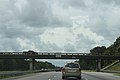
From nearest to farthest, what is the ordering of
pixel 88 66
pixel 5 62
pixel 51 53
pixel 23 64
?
pixel 51 53, pixel 5 62, pixel 23 64, pixel 88 66

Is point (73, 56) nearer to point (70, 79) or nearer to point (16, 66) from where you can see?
point (16, 66)

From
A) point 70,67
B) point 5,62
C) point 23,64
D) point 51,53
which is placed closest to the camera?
point 70,67

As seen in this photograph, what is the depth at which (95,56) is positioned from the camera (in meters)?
117

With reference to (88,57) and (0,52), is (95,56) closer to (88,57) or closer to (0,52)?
(88,57)

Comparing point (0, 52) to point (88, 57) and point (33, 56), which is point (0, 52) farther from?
point (88, 57)

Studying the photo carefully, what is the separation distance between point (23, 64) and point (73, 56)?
63717 millimetres

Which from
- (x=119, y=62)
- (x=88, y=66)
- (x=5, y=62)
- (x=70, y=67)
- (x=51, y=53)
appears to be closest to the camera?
(x=70, y=67)

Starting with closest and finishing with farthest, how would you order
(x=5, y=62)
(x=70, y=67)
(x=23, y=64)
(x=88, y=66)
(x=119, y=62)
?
(x=70, y=67), (x=119, y=62), (x=5, y=62), (x=23, y=64), (x=88, y=66)

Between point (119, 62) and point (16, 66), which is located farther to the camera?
point (16, 66)

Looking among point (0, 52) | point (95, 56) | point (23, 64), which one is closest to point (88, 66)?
point (23, 64)

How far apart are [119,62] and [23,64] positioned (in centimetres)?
5879

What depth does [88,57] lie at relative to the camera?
116m

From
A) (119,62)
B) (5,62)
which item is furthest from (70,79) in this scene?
(5,62)

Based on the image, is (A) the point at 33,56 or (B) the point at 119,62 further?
(B) the point at 119,62
